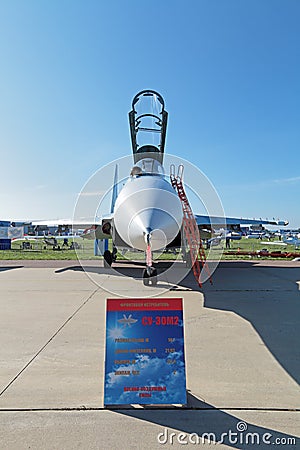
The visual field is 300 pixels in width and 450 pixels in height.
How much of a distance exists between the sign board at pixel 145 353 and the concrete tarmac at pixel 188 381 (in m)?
0.14

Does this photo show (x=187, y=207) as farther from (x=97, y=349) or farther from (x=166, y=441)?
(x=166, y=441)

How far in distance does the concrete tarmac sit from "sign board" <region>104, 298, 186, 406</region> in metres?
0.14

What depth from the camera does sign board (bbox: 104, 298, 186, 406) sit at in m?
3.18

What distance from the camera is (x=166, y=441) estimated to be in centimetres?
265

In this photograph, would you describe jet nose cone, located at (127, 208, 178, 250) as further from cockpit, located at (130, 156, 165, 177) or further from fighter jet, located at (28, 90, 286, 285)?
cockpit, located at (130, 156, 165, 177)

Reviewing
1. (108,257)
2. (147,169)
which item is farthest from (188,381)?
(108,257)

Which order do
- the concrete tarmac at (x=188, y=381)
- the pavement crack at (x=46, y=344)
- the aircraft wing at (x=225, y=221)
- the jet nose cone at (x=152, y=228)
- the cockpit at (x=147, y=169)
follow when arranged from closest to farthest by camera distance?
the concrete tarmac at (x=188, y=381) → the pavement crack at (x=46, y=344) → the jet nose cone at (x=152, y=228) → the cockpit at (x=147, y=169) → the aircraft wing at (x=225, y=221)

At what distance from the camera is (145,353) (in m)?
3.29

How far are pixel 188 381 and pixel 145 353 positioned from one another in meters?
0.79

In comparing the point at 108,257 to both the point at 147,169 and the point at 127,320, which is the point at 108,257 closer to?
the point at 147,169

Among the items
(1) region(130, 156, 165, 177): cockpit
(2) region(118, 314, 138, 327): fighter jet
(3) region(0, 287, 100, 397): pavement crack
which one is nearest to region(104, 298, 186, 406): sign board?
(2) region(118, 314, 138, 327): fighter jet

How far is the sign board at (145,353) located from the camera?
10.4 feet

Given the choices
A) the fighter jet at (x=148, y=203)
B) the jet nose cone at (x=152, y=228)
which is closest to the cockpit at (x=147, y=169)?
the fighter jet at (x=148, y=203)

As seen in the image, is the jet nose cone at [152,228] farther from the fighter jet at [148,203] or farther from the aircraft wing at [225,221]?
the aircraft wing at [225,221]
